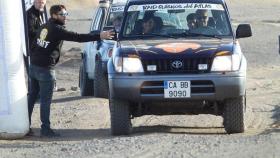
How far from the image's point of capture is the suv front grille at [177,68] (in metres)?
10.0

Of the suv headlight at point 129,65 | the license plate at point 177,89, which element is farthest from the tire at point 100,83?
the license plate at point 177,89

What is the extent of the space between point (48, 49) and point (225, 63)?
2.48 meters

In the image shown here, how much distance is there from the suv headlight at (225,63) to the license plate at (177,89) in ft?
1.38

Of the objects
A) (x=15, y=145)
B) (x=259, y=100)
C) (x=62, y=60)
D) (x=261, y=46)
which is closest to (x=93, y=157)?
(x=15, y=145)

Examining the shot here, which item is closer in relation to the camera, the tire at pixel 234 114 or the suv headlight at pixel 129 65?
the suv headlight at pixel 129 65

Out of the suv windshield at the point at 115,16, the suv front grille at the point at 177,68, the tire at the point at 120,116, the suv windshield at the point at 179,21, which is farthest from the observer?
the suv windshield at the point at 115,16

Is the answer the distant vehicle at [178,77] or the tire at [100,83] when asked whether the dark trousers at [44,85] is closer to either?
the distant vehicle at [178,77]

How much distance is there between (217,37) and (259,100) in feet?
13.4

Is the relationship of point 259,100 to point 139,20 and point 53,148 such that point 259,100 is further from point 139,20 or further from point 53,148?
point 53,148

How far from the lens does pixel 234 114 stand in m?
10.3

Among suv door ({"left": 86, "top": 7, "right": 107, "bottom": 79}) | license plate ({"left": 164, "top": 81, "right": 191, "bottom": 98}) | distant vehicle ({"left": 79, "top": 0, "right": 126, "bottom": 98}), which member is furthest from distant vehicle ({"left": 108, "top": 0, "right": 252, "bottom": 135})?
suv door ({"left": 86, "top": 7, "right": 107, "bottom": 79})

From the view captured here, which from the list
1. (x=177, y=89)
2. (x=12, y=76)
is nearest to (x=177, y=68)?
(x=177, y=89)

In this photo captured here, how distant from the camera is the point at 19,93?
1070 centimetres

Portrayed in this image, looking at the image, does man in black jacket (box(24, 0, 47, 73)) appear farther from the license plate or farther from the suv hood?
the license plate
